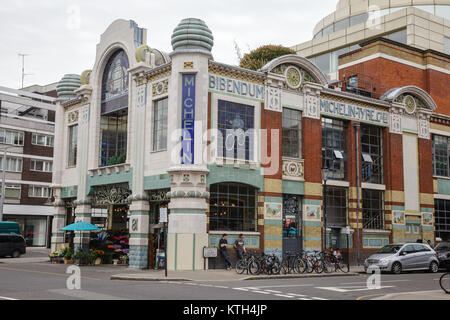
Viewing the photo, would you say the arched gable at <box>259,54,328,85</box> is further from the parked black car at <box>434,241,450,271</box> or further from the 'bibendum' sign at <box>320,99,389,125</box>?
the parked black car at <box>434,241,450,271</box>

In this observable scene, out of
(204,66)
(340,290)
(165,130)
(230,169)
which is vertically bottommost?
(340,290)

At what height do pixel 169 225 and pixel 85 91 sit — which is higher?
pixel 85 91

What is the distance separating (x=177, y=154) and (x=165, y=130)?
8.07 ft

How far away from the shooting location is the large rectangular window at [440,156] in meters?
37.0

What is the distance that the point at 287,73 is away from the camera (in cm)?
2994

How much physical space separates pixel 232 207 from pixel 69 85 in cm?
1657

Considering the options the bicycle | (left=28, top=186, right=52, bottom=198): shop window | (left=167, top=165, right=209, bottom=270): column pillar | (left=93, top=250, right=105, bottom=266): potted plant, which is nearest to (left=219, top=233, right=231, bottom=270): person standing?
(left=167, top=165, right=209, bottom=270): column pillar

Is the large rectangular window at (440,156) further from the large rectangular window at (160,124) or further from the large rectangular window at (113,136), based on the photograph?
the large rectangular window at (113,136)

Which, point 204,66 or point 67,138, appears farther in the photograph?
point 67,138

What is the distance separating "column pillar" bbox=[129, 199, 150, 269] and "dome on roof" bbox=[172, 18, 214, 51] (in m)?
8.18

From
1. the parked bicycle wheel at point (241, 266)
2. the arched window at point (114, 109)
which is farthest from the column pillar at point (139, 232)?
the parked bicycle wheel at point (241, 266)

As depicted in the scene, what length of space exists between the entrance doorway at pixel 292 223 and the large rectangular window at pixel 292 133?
2.44 metres

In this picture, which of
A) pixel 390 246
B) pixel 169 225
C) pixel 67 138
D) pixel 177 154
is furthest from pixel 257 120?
pixel 67 138

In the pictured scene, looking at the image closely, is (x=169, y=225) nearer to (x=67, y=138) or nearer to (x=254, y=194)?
(x=254, y=194)
